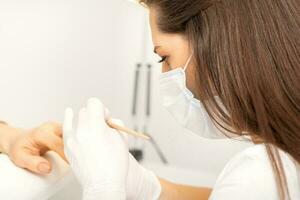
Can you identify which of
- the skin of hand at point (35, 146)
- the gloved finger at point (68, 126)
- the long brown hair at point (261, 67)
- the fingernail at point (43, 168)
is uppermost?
the long brown hair at point (261, 67)

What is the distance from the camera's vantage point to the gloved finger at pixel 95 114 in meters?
0.85

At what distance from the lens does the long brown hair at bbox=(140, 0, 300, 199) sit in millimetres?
741

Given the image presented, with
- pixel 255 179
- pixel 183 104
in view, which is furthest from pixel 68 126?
pixel 255 179

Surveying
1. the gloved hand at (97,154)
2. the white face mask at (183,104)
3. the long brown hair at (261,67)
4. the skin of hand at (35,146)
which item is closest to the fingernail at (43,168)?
the skin of hand at (35,146)

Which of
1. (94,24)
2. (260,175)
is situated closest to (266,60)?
(260,175)

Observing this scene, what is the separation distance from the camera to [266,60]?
0.74 meters

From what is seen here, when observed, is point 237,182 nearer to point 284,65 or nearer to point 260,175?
point 260,175

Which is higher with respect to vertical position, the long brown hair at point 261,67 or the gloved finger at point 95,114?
the long brown hair at point 261,67

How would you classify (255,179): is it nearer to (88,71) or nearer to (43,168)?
(43,168)

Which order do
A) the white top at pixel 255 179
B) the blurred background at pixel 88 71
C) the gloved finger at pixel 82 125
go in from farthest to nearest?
the blurred background at pixel 88 71 → the gloved finger at pixel 82 125 → the white top at pixel 255 179

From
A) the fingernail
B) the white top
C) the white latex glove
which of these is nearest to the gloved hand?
the white latex glove

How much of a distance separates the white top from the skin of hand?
0.43 metres

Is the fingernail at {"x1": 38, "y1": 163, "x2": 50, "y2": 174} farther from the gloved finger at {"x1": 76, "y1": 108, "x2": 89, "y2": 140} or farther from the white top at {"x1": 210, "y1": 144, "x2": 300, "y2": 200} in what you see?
the white top at {"x1": 210, "y1": 144, "x2": 300, "y2": 200}

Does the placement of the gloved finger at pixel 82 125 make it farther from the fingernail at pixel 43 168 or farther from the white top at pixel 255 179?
the white top at pixel 255 179
